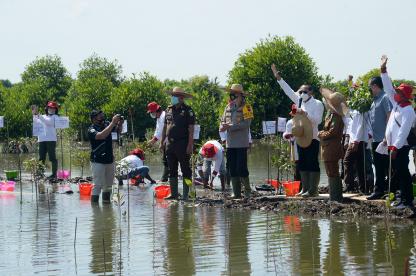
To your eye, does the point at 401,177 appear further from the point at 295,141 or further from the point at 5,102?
the point at 5,102

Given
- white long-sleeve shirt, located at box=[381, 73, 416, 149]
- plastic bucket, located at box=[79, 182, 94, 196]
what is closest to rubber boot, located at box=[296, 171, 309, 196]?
white long-sleeve shirt, located at box=[381, 73, 416, 149]

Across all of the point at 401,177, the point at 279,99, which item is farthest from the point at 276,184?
the point at 279,99

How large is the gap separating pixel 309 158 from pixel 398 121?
2.23m

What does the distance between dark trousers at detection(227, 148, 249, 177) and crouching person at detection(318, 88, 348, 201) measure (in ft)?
5.51

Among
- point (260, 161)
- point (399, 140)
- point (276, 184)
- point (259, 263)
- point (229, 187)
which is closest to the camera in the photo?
point (259, 263)

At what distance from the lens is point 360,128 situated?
13.0 meters

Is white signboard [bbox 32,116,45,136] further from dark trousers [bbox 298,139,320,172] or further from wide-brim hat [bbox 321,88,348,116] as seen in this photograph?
wide-brim hat [bbox 321,88,348,116]

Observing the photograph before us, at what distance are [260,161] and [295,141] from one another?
10.8 metres

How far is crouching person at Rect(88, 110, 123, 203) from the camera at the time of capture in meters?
14.0

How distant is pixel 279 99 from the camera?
33.8 metres

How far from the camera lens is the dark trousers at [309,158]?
514 inches

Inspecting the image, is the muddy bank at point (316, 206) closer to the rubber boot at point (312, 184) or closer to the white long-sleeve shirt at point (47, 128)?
the rubber boot at point (312, 184)

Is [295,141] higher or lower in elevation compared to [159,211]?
higher

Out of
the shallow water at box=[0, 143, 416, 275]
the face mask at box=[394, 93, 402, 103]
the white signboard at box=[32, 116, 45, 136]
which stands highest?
the white signboard at box=[32, 116, 45, 136]
